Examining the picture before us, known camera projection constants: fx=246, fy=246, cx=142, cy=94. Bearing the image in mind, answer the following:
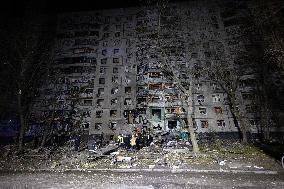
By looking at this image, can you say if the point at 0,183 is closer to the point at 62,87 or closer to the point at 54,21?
the point at 62,87

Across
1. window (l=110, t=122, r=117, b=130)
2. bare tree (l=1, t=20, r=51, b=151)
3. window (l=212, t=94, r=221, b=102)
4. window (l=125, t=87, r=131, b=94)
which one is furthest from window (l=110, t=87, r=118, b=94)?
window (l=212, t=94, r=221, b=102)

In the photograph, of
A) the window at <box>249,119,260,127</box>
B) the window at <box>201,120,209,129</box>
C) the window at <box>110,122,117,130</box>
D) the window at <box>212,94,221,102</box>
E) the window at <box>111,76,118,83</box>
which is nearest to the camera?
the window at <box>249,119,260,127</box>

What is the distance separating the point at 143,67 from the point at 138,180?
26.2 meters

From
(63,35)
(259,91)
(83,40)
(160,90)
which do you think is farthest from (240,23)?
(63,35)

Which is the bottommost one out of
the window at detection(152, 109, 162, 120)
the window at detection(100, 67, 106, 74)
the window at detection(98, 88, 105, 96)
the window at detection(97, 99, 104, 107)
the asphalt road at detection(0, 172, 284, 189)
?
the asphalt road at detection(0, 172, 284, 189)

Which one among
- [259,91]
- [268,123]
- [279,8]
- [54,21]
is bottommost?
[268,123]

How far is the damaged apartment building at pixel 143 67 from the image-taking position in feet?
112

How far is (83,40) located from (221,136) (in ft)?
84.4

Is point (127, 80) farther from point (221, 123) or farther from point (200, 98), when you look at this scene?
point (221, 123)

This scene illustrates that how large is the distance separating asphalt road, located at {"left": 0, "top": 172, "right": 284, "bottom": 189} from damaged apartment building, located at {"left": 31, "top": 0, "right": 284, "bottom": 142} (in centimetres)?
1851

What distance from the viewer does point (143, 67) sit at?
3719 cm

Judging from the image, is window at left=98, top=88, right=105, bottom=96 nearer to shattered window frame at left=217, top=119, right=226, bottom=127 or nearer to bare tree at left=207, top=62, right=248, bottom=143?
bare tree at left=207, top=62, right=248, bottom=143

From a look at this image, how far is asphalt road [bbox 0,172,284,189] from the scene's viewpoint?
36.7 feet

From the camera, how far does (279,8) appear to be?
1845cm
